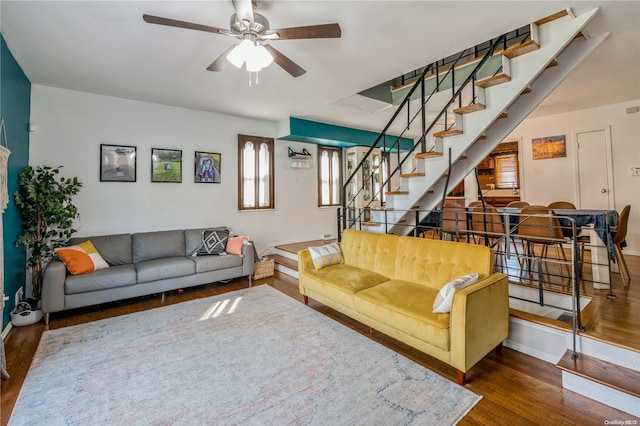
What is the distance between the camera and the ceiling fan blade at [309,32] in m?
2.00

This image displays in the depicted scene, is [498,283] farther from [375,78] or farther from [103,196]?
[103,196]

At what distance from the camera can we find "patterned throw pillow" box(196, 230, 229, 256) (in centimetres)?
441

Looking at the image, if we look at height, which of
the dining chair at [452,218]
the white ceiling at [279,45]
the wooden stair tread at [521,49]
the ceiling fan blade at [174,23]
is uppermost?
the white ceiling at [279,45]

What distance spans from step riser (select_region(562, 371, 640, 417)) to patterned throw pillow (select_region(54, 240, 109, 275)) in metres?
4.70

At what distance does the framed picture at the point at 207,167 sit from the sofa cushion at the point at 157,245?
3.36ft

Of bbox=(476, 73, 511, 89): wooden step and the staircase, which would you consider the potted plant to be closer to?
the staircase

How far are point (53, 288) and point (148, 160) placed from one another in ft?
7.03

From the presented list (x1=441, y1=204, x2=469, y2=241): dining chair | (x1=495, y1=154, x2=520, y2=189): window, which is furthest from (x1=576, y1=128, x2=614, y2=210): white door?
(x1=441, y1=204, x2=469, y2=241): dining chair

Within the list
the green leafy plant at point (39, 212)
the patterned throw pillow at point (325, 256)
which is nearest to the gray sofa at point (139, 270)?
the green leafy plant at point (39, 212)

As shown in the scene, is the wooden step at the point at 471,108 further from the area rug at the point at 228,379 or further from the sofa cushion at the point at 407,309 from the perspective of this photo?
the area rug at the point at 228,379

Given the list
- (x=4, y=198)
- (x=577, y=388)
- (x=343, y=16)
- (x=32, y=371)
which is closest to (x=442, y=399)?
(x=577, y=388)

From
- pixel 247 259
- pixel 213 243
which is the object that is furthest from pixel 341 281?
pixel 213 243

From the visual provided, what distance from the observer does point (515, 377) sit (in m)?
2.11

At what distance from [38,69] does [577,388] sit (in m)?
5.77
